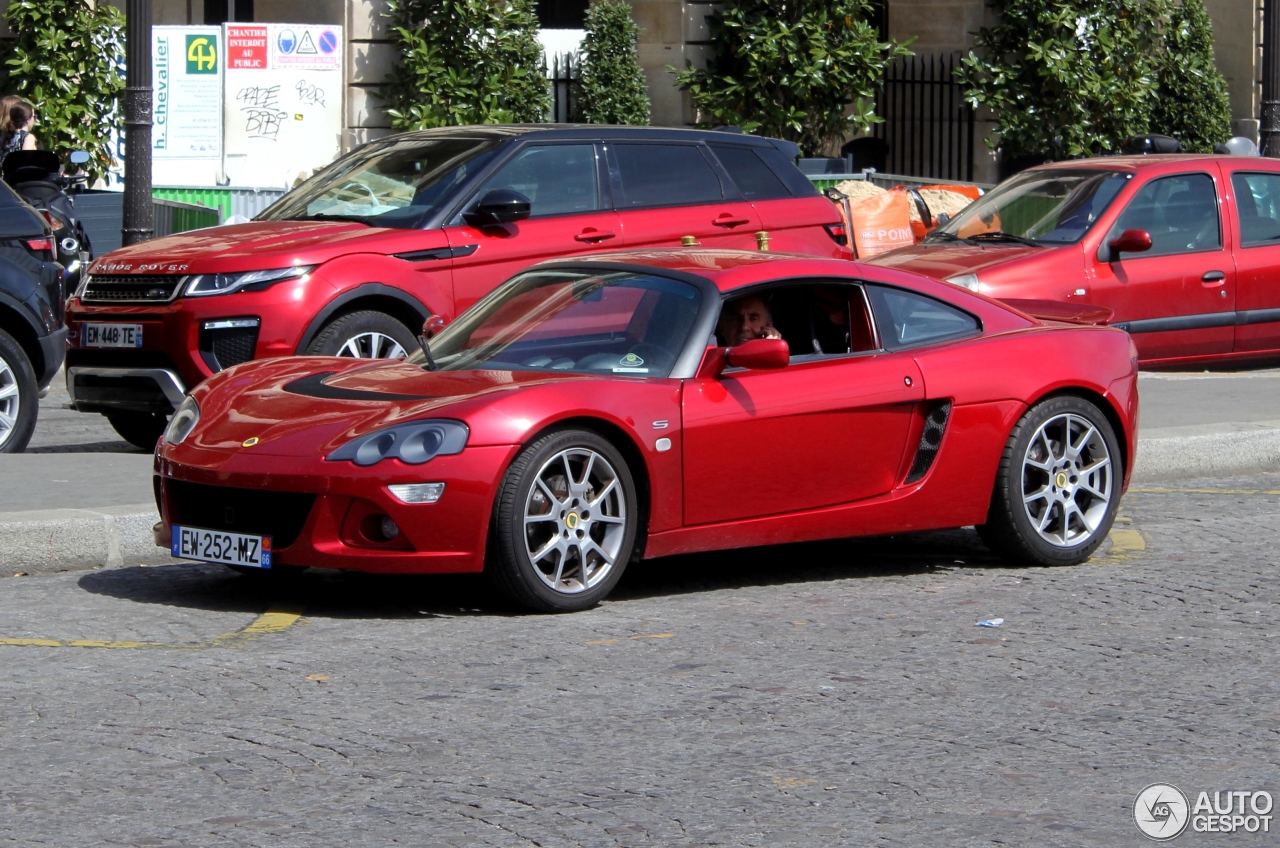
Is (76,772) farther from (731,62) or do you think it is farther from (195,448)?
(731,62)

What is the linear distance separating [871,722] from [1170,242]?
8.68 m

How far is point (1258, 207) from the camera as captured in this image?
539 inches

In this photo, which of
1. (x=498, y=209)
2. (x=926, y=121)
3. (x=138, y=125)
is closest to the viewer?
(x=498, y=209)

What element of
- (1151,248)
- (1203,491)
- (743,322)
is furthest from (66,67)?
(743,322)

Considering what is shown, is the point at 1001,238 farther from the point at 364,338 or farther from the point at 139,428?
the point at 139,428

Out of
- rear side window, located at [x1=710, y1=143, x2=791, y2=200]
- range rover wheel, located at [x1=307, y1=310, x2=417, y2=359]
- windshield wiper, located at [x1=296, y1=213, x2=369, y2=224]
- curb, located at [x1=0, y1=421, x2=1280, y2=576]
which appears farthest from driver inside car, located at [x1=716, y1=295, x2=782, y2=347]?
rear side window, located at [x1=710, y1=143, x2=791, y2=200]

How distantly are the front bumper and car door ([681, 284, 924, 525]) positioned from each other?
843 mm

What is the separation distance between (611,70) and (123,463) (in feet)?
45.4

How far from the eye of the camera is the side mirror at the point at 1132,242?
12.7 meters

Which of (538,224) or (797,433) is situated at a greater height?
(538,224)

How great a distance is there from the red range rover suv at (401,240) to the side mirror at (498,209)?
12mm

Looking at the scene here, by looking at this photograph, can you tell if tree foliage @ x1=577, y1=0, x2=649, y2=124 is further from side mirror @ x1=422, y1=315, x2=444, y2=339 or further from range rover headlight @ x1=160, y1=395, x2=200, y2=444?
range rover headlight @ x1=160, y1=395, x2=200, y2=444

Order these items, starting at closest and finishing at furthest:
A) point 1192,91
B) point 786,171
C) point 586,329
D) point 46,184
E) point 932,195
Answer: point 586,329
point 786,171
point 46,184
point 932,195
point 1192,91

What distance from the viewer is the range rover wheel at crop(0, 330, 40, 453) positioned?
10016 mm
